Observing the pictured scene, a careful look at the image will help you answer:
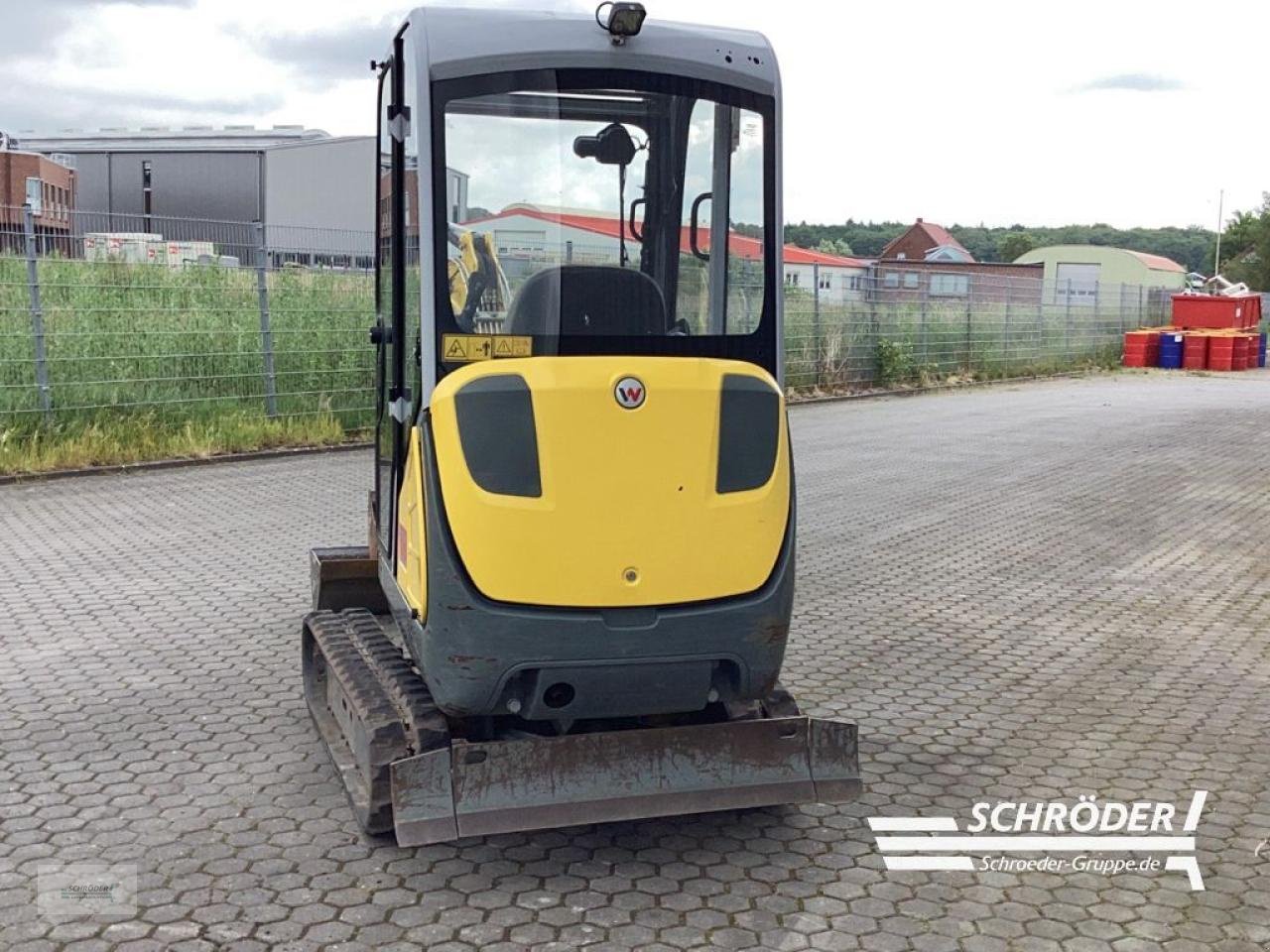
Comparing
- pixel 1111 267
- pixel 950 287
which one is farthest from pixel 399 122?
pixel 1111 267

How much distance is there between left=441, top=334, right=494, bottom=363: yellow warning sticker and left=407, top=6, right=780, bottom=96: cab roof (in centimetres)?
78

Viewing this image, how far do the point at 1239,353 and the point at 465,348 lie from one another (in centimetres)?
3324

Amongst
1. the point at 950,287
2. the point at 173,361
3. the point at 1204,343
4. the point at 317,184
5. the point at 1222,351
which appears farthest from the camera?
the point at 317,184

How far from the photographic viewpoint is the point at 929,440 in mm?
16781

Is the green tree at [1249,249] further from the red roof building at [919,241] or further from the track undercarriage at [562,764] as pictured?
the track undercarriage at [562,764]

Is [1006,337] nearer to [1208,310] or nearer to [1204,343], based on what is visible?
[1204,343]

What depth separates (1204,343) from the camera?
33750mm

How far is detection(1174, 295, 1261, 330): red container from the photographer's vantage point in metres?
35.4

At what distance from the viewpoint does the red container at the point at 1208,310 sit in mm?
35406

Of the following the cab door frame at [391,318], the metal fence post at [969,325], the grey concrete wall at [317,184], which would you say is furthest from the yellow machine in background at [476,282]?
the grey concrete wall at [317,184]

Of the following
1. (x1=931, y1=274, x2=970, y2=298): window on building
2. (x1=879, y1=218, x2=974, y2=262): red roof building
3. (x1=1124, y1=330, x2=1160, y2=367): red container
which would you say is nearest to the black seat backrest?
(x1=931, y1=274, x2=970, y2=298): window on building

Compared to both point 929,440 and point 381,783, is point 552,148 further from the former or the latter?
point 929,440

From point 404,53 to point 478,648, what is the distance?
6.30ft

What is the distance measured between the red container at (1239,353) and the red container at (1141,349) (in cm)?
170
